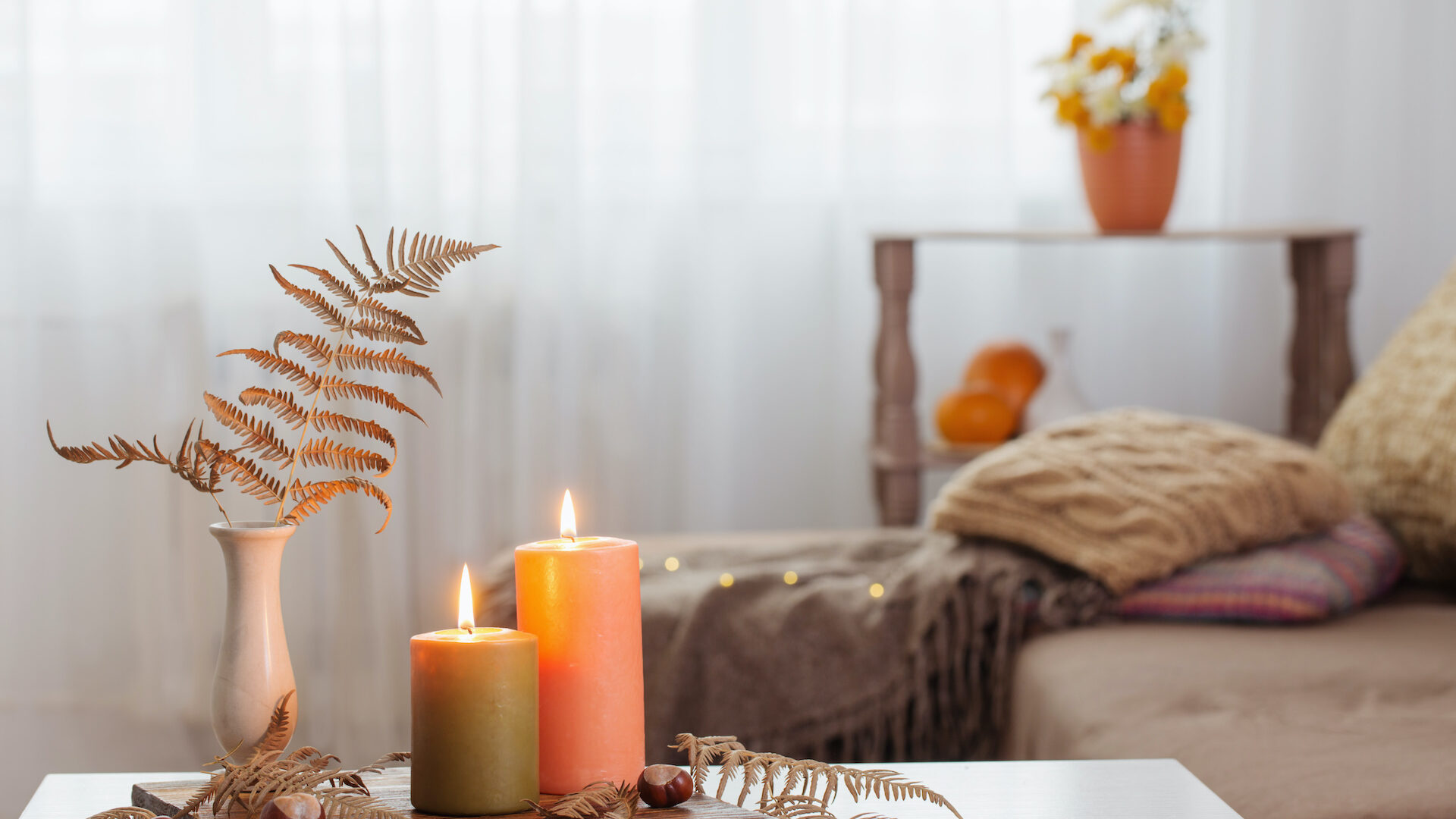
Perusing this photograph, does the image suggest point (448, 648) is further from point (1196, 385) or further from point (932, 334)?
point (1196, 385)

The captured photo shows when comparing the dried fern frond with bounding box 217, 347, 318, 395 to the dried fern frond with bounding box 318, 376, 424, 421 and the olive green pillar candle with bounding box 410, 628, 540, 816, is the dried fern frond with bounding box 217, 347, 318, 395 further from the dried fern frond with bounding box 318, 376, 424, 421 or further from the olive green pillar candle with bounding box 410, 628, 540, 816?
the olive green pillar candle with bounding box 410, 628, 540, 816

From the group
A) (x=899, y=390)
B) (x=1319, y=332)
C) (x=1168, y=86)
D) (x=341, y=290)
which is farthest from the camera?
(x=1319, y=332)

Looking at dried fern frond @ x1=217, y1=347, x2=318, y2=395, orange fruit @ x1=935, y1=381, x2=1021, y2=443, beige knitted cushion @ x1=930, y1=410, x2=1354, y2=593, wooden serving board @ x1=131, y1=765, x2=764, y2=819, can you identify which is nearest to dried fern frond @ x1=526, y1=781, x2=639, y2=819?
wooden serving board @ x1=131, y1=765, x2=764, y2=819

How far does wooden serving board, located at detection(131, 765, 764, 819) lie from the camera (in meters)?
0.57

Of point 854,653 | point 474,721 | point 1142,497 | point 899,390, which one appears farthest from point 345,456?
point 899,390

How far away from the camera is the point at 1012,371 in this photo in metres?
1.92

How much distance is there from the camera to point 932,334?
6.81ft

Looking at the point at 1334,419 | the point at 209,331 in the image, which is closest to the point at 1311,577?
the point at 1334,419

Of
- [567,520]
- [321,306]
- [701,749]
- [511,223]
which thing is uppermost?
[511,223]

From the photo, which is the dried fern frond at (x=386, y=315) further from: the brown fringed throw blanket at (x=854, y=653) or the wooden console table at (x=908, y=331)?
the wooden console table at (x=908, y=331)

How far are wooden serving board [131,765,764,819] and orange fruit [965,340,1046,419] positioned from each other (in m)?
1.38

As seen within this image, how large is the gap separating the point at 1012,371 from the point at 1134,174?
0.34 metres

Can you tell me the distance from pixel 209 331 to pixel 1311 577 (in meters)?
1.59

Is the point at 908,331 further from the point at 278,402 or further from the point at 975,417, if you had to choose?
the point at 278,402
